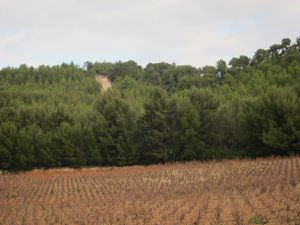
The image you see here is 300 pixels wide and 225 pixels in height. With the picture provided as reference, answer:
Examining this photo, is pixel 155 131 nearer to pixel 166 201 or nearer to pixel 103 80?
pixel 166 201

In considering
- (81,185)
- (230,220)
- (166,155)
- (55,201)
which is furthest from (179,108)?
(230,220)

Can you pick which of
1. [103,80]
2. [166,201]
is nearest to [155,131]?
[166,201]

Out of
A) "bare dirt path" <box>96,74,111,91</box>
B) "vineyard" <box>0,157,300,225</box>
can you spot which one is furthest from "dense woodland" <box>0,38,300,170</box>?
"bare dirt path" <box>96,74,111,91</box>

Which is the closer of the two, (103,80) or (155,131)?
(155,131)

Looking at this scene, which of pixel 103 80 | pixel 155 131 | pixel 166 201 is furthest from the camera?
pixel 103 80

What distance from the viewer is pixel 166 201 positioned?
19812 millimetres

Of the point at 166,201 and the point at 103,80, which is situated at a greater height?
the point at 103,80

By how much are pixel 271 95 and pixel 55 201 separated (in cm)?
3235

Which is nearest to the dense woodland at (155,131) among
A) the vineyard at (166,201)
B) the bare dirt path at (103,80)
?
the vineyard at (166,201)

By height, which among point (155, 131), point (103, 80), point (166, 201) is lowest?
point (166, 201)

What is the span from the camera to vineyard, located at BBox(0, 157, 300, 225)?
14648mm

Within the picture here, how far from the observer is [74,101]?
106938mm

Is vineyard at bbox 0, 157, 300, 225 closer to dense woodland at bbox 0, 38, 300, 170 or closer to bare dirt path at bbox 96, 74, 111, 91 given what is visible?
dense woodland at bbox 0, 38, 300, 170

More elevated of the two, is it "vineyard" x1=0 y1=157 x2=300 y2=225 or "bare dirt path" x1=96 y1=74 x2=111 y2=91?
"bare dirt path" x1=96 y1=74 x2=111 y2=91
